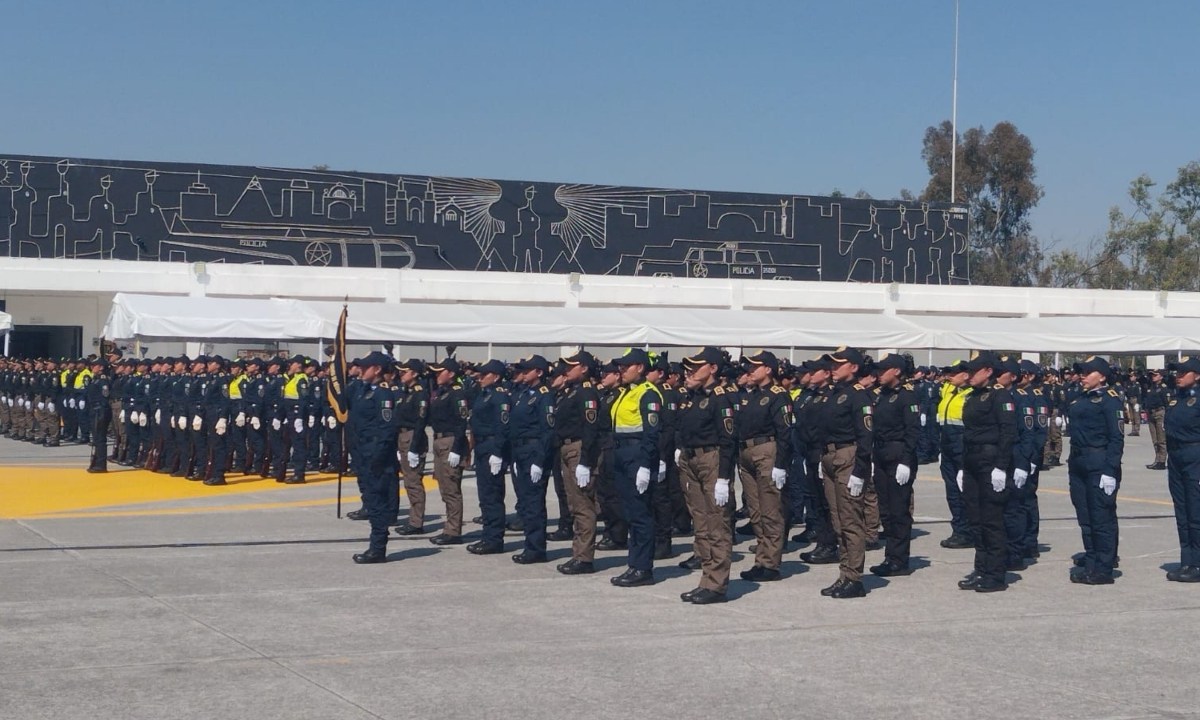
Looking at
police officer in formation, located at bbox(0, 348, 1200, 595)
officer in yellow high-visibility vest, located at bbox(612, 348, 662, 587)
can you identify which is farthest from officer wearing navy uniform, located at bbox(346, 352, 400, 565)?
officer in yellow high-visibility vest, located at bbox(612, 348, 662, 587)

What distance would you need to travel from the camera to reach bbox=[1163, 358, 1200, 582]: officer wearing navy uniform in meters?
11.2

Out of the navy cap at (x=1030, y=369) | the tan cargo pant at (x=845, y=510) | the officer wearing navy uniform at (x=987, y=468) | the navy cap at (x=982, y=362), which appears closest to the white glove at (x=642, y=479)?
the tan cargo pant at (x=845, y=510)

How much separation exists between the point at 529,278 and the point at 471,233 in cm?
793

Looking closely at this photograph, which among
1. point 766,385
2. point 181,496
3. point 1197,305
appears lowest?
point 181,496

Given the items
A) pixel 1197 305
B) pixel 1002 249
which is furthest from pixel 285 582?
pixel 1002 249

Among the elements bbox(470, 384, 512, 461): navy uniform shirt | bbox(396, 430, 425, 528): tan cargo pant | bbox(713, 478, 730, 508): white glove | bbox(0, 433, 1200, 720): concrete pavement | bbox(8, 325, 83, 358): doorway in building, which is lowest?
bbox(0, 433, 1200, 720): concrete pavement

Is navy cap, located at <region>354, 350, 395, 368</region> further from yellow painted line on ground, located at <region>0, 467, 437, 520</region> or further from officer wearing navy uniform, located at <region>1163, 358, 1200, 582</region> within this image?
officer wearing navy uniform, located at <region>1163, 358, 1200, 582</region>

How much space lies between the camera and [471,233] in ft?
165

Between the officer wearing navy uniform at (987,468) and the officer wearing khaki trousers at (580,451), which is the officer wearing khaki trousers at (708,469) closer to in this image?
the officer wearing khaki trousers at (580,451)

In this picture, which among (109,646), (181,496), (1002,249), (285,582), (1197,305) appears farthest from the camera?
(1002,249)

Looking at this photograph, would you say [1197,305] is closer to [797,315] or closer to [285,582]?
[797,315]

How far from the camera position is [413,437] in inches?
516

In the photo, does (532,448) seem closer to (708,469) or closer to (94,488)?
(708,469)

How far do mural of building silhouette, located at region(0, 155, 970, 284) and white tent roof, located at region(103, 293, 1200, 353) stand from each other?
1973cm
